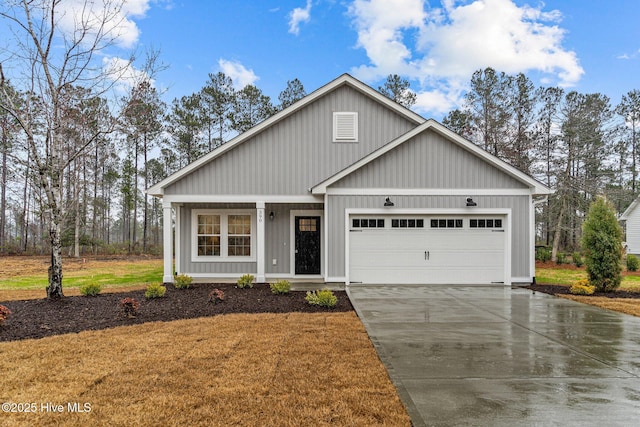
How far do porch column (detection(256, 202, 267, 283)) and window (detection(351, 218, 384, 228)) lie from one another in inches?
116

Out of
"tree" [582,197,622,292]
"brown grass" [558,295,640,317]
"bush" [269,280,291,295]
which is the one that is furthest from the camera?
"tree" [582,197,622,292]

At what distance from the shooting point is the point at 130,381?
4.08 m

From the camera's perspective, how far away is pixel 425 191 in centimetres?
1156

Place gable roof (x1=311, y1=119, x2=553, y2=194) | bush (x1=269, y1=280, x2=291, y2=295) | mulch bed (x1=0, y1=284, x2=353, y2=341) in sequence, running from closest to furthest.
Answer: mulch bed (x1=0, y1=284, x2=353, y2=341) → bush (x1=269, y1=280, x2=291, y2=295) → gable roof (x1=311, y1=119, x2=553, y2=194)

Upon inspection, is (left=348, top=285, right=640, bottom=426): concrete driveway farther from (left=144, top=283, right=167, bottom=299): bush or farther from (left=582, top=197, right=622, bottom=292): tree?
(left=144, top=283, right=167, bottom=299): bush

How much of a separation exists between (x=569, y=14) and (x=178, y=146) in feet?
83.2

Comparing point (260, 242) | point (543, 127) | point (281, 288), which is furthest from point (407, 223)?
point (543, 127)

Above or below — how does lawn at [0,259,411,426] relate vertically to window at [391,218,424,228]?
below

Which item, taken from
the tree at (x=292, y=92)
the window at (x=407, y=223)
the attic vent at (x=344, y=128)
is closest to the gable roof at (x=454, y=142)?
the attic vent at (x=344, y=128)

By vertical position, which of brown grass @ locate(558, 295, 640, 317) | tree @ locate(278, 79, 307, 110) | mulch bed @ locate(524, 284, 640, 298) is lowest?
mulch bed @ locate(524, 284, 640, 298)

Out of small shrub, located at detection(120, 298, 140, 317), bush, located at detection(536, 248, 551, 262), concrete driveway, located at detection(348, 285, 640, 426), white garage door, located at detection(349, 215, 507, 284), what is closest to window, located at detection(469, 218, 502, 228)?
white garage door, located at detection(349, 215, 507, 284)

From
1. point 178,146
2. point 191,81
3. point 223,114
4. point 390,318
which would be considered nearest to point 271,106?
point 223,114

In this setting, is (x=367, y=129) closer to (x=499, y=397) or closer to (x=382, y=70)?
(x=499, y=397)

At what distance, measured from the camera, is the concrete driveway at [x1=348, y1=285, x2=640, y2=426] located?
133 inches
